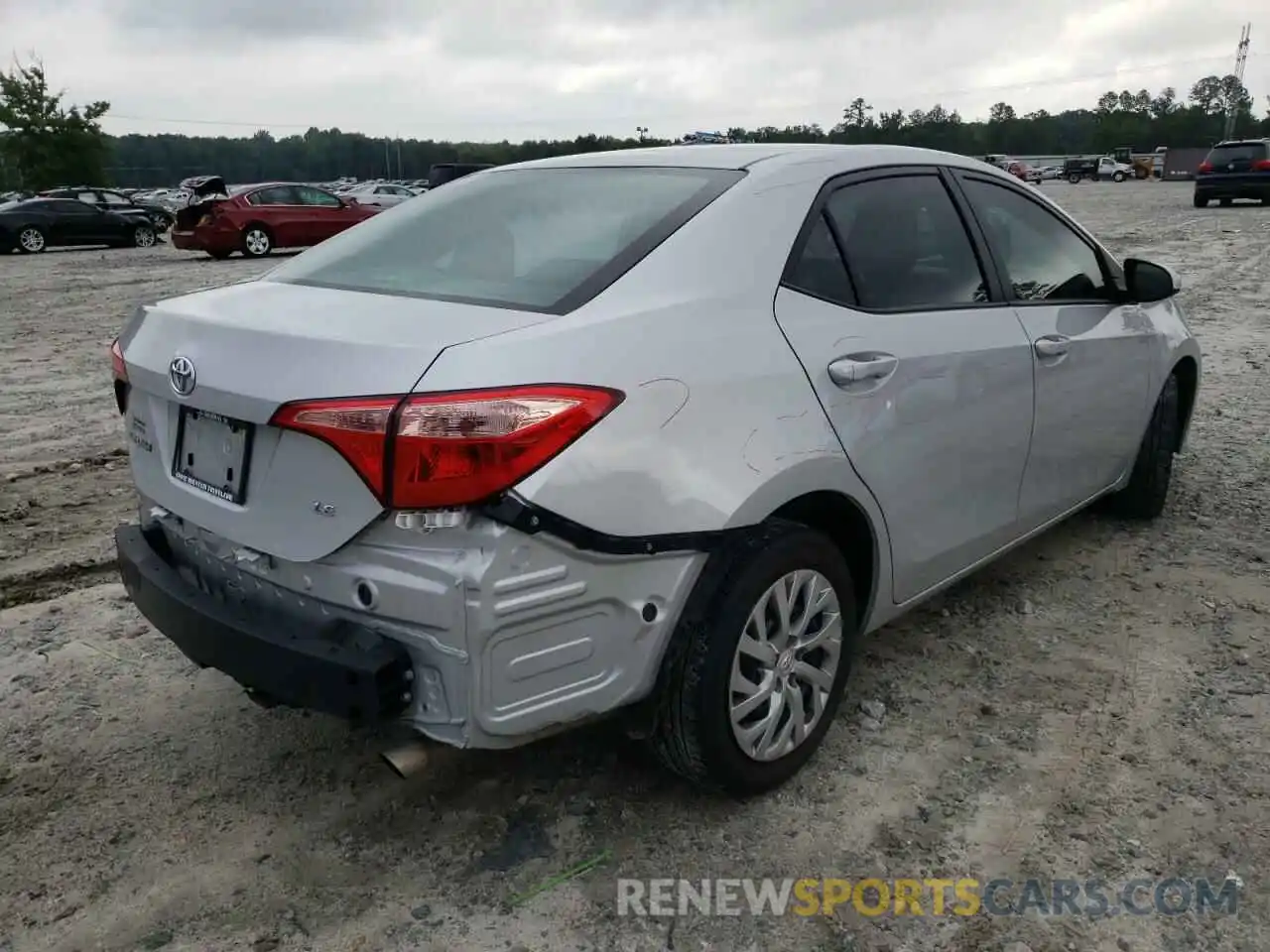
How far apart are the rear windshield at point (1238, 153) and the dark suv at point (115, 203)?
25.0 m

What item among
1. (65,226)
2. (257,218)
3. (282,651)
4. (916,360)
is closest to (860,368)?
(916,360)

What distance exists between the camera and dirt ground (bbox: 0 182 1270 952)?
232cm

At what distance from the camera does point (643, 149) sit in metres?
3.40

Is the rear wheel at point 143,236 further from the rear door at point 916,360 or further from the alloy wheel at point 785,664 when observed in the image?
the alloy wheel at point 785,664

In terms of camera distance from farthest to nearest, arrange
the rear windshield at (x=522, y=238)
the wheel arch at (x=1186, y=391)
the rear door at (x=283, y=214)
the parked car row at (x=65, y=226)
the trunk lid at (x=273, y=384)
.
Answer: the parked car row at (x=65, y=226) → the rear door at (x=283, y=214) → the wheel arch at (x=1186, y=391) → the rear windshield at (x=522, y=238) → the trunk lid at (x=273, y=384)

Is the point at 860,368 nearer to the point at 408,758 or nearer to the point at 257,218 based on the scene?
the point at 408,758

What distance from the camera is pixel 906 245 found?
3146mm

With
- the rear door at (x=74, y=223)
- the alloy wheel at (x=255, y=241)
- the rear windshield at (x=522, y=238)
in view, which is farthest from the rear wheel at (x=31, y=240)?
the rear windshield at (x=522, y=238)

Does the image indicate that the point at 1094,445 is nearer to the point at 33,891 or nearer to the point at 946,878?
the point at 946,878

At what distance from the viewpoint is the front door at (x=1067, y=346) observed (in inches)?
140

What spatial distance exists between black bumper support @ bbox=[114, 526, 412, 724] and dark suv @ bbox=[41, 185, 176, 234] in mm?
24647

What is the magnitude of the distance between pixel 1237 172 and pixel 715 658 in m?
27.8

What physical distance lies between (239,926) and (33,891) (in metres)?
0.53

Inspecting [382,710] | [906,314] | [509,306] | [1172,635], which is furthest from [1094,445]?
[382,710]
